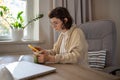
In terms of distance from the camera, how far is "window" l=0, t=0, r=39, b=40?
8.26ft

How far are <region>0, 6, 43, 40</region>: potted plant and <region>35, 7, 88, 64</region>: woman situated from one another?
0.88 m

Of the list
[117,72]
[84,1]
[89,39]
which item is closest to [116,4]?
[84,1]

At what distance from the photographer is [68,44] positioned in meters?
1.55

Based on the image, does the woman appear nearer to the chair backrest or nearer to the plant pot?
the chair backrest

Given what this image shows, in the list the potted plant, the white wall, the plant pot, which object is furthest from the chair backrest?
the plant pot

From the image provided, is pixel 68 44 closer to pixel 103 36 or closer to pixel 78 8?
pixel 103 36

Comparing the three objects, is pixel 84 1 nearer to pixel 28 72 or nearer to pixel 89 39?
pixel 89 39

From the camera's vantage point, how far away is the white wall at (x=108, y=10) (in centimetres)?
255

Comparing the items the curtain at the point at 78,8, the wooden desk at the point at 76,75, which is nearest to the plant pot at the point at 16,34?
the curtain at the point at 78,8

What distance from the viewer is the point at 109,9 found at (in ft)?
8.66

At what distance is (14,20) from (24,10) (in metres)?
0.22

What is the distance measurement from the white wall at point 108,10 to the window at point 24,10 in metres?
0.87

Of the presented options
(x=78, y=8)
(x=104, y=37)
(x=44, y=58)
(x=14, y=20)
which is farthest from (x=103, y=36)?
(x=14, y=20)

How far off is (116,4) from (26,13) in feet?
4.13
